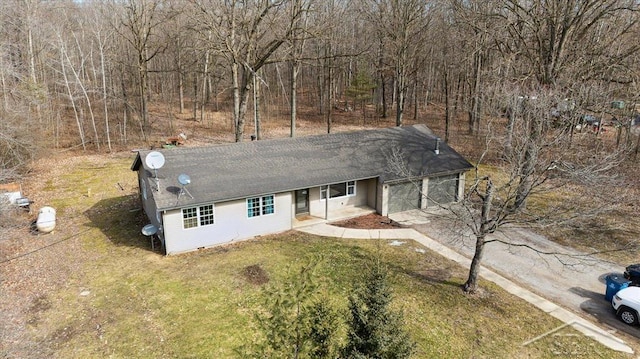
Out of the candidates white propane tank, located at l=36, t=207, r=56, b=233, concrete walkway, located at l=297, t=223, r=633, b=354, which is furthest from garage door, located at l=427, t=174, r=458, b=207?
white propane tank, located at l=36, t=207, r=56, b=233

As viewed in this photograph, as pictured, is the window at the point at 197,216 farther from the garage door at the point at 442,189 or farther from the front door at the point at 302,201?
the garage door at the point at 442,189

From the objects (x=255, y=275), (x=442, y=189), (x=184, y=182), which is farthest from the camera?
(x=442, y=189)

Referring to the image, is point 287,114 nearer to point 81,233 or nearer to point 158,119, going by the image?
point 158,119

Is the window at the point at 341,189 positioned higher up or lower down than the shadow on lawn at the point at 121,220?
higher up

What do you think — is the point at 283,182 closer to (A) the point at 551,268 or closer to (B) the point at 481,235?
(B) the point at 481,235

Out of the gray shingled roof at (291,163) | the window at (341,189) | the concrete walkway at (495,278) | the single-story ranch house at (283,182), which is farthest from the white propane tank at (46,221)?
the window at (341,189)

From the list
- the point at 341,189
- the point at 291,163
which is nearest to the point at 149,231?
the point at 291,163
